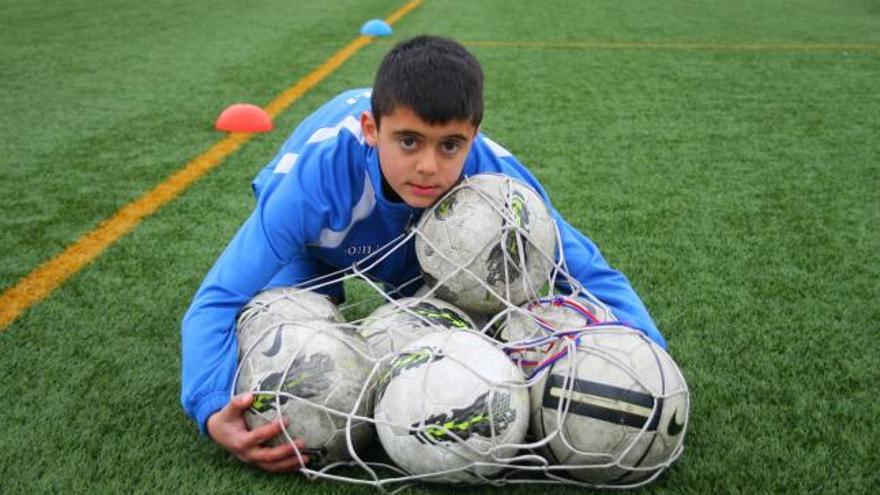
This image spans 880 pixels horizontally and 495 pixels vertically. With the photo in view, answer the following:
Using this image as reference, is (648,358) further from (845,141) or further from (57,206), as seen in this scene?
(845,141)

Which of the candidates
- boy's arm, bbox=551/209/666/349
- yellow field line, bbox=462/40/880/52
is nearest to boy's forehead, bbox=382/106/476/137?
boy's arm, bbox=551/209/666/349

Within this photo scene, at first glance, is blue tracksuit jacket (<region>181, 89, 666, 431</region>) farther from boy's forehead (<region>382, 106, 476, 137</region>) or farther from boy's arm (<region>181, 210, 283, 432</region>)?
boy's forehead (<region>382, 106, 476, 137</region>)

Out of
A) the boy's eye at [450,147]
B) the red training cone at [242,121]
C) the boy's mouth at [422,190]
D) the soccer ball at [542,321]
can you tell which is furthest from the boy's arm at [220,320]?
the red training cone at [242,121]

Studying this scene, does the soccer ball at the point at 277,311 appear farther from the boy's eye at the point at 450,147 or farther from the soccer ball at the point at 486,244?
the boy's eye at the point at 450,147

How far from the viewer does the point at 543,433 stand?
2139 mm

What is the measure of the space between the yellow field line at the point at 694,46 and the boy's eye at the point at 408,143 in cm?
703

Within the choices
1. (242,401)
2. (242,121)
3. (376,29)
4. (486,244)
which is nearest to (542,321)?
(486,244)

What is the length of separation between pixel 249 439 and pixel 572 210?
258 centimetres

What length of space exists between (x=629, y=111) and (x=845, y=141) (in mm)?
1529

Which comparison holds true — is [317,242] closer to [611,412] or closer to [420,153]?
[420,153]

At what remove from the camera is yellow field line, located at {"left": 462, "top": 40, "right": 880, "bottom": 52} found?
29.5 ft

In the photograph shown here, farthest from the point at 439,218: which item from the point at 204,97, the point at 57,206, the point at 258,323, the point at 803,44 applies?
the point at 803,44

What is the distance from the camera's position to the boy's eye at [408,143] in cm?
241

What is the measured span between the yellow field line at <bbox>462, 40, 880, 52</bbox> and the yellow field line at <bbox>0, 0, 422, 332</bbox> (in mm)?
3734
